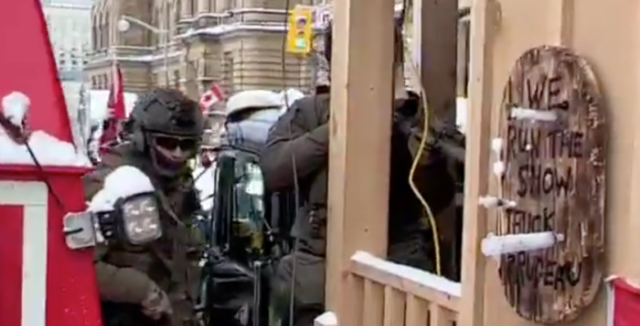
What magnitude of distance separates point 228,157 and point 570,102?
192 inches

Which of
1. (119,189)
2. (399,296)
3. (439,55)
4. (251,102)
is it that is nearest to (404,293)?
(399,296)

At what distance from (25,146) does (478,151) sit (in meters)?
1.20

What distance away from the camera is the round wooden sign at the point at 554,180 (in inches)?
95.2

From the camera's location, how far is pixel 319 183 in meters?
4.49

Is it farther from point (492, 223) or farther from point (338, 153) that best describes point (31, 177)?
point (338, 153)

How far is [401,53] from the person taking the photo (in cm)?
449

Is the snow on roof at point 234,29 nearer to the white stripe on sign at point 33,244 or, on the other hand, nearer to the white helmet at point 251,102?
the white helmet at point 251,102

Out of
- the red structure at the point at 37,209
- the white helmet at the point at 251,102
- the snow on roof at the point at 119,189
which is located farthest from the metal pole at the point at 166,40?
the red structure at the point at 37,209

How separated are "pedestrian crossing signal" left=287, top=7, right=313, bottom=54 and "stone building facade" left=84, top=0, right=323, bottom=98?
63.2ft

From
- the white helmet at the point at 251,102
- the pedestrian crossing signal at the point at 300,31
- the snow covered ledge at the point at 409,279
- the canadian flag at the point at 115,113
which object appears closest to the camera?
the snow covered ledge at the point at 409,279

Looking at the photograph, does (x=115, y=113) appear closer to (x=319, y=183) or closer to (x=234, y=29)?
(x=319, y=183)

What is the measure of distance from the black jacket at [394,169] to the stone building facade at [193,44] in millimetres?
24688

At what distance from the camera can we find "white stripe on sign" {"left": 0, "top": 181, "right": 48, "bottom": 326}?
226 centimetres

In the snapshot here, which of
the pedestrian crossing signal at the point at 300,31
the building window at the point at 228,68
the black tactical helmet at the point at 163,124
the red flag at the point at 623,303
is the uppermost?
the pedestrian crossing signal at the point at 300,31
